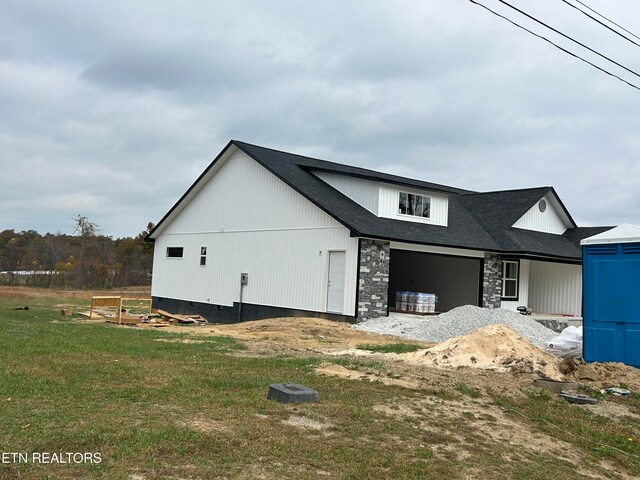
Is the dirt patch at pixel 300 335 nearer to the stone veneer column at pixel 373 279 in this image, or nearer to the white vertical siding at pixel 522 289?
the stone veneer column at pixel 373 279

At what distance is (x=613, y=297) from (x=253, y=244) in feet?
49.7

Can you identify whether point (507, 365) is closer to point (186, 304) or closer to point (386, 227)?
point (386, 227)

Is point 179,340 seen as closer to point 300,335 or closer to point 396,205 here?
point 300,335

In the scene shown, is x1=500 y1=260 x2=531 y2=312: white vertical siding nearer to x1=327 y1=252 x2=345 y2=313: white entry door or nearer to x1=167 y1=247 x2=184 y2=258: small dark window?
x1=327 y1=252 x2=345 y2=313: white entry door

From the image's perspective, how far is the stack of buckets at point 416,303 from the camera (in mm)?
23422

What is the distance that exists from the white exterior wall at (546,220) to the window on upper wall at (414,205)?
5.78 m

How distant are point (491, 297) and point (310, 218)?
825cm

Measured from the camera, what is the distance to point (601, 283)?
480 inches

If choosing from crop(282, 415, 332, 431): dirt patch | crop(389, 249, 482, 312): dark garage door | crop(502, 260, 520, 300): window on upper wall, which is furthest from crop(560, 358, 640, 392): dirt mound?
crop(502, 260, 520, 300): window on upper wall

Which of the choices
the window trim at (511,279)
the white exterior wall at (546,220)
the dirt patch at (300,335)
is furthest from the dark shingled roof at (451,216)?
the dirt patch at (300,335)

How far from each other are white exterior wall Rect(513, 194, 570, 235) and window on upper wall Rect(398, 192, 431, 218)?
5782 millimetres

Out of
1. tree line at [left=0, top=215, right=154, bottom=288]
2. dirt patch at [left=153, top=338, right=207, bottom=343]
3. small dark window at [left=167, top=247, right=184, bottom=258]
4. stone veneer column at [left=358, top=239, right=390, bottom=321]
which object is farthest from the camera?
tree line at [left=0, top=215, right=154, bottom=288]

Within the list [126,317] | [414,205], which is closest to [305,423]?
[126,317]

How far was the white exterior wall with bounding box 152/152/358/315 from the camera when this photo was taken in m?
21.5
